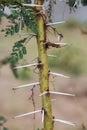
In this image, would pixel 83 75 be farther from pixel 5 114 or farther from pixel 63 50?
pixel 5 114

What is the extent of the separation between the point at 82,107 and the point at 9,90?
0.30m

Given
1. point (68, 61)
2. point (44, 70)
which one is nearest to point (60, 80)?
point (68, 61)

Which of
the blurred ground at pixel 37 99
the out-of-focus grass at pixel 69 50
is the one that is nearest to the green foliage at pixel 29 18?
the blurred ground at pixel 37 99

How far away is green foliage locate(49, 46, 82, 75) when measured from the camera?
1359mm

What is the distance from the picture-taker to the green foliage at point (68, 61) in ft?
4.46

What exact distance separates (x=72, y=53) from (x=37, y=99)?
266 millimetres

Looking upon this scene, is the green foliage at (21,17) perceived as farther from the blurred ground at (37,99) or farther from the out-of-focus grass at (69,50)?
the out-of-focus grass at (69,50)

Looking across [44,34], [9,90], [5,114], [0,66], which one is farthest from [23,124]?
[44,34]

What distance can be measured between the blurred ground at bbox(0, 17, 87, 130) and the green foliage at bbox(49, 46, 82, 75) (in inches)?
0.9

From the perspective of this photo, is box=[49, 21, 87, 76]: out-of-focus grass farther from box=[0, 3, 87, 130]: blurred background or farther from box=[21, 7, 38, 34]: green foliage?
box=[21, 7, 38, 34]: green foliage

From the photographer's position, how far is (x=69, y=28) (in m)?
1.41

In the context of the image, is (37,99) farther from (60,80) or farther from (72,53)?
(72,53)

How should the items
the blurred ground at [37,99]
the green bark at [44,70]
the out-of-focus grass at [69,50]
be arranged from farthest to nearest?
the out-of-focus grass at [69,50] < the blurred ground at [37,99] < the green bark at [44,70]

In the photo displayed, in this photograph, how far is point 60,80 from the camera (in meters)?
1.35
